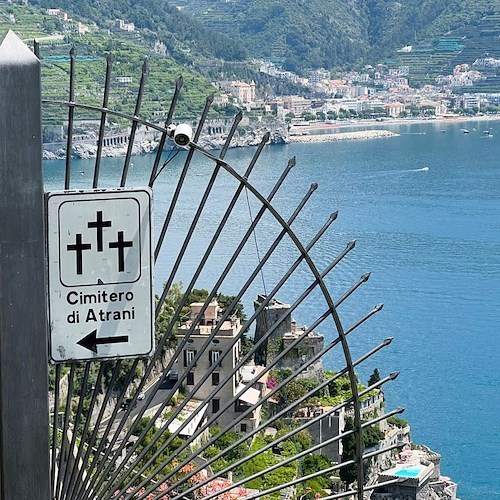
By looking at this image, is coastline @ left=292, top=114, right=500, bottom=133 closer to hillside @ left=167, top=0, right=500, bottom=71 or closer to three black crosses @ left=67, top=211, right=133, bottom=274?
hillside @ left=167, top=0, right=500, bottom=71

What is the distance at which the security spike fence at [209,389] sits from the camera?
4.42 ft

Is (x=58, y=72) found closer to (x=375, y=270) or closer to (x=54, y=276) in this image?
(x=375, y=270)

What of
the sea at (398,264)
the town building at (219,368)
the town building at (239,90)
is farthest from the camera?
the town building at (239,90)

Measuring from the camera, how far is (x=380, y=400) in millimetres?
8320

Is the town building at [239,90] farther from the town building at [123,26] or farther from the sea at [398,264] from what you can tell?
the sea at [398,264]

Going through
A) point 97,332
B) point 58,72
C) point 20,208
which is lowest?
point 97,332

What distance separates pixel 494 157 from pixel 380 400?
939 inches

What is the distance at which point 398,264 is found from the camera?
54.9 ft

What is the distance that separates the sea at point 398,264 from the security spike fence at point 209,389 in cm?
7

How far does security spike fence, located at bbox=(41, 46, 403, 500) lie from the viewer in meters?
1.35

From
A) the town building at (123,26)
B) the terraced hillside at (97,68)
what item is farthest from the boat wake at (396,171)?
the town building at (123,26)

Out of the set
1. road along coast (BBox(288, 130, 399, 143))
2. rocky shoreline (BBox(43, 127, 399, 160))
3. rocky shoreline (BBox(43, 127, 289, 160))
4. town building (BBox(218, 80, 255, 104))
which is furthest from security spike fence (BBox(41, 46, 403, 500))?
town building (BBox(218, 80, 255, 104))

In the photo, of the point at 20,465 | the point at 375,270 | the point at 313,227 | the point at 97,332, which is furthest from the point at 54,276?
the point at 313,227

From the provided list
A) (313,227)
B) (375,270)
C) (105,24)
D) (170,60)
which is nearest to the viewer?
(375,270)
